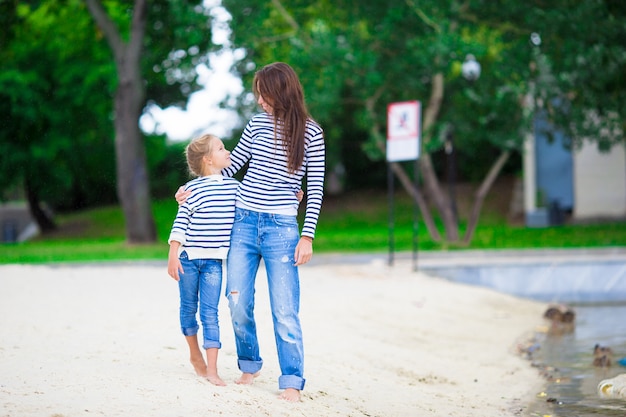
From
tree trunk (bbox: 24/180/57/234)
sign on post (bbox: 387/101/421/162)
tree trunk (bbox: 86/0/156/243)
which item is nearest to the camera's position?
sign on post (bbox: 387/101/421/162)

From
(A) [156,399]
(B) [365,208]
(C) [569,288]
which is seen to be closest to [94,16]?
(C) [569,288]

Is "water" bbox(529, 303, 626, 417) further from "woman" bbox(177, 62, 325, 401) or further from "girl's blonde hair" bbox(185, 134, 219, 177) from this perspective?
"girl's blonde hair" bbox(185, 134, 219, 177)

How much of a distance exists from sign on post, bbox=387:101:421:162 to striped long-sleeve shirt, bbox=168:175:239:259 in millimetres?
10810

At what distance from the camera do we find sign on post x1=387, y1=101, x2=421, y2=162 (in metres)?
17.1

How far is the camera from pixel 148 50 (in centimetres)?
2991

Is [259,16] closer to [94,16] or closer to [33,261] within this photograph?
[94,16]

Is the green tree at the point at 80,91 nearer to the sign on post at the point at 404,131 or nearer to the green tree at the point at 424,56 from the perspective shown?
the green tree at the point at 424,56

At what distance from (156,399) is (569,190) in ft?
101

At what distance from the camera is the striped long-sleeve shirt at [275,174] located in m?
6.28

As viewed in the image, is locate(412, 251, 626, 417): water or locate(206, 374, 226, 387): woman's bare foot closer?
locate(206, 374, 226, 387): woman's bare foot

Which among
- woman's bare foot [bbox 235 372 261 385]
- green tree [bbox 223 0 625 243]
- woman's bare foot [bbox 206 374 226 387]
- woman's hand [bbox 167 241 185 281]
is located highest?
green tree [bbox 223 0 625 243]

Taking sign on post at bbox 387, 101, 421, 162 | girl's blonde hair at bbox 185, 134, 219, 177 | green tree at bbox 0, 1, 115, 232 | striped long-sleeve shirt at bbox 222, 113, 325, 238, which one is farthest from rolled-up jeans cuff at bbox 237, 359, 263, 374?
green tree at bbox 0, 1, 115, 232

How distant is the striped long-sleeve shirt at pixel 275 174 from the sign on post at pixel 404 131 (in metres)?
10.8

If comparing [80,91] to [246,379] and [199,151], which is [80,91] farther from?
[246,379]
